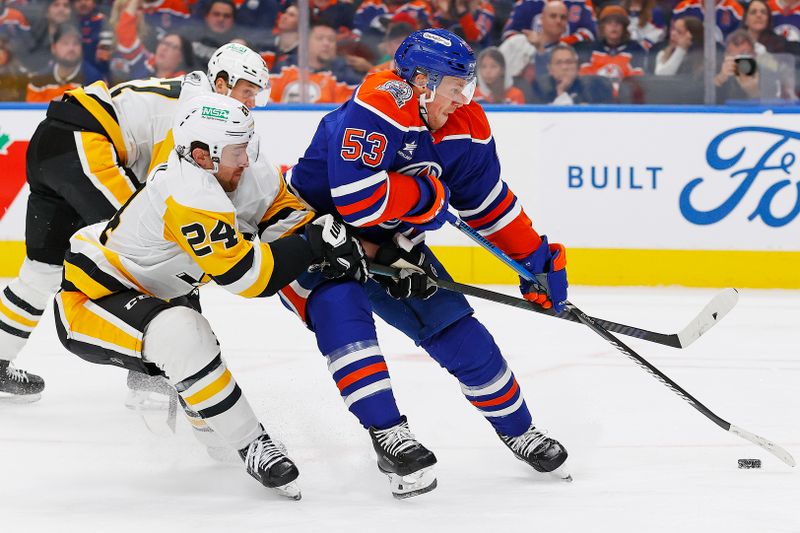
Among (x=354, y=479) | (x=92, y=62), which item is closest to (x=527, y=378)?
(x=354, y=479)

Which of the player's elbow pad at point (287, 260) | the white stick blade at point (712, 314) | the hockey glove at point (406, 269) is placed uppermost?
the player's elbow pad at point (287, 260)

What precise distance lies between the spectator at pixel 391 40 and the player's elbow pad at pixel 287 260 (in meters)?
3.02

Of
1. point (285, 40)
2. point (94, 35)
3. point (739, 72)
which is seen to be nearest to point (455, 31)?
point (285, 40)

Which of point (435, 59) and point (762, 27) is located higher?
point (435, 59)

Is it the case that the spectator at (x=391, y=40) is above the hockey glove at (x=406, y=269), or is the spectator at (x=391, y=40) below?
above

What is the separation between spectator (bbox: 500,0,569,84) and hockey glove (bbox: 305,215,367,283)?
9.84 feet

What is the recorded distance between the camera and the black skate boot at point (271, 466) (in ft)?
8.16

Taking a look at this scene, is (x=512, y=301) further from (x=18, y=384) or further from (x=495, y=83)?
(x=495, y=83)

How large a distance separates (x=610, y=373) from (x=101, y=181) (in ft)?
5.33

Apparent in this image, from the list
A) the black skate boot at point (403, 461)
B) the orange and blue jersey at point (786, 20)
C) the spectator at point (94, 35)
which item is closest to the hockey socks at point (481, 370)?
the black skate boot at point (403, 461)

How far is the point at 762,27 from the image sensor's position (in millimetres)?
5273

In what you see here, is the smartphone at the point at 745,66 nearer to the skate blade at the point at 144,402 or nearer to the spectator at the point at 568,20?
the spectator at the point at 568,20

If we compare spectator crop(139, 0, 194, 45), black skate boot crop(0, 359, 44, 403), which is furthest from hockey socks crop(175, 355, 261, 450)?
spectator crop(139, 0, 194, 45)

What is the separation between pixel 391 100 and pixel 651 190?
2917 millimetres
